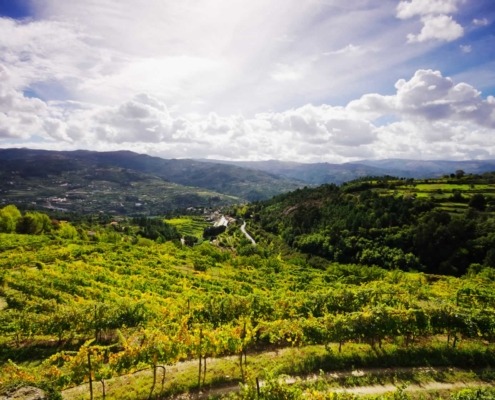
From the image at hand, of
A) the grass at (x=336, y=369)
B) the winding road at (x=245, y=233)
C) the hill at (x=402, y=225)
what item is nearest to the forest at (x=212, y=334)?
the grass at (x=336, y=369)

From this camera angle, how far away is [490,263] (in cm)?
8669

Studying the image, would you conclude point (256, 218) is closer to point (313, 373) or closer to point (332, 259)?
point (332, 259)

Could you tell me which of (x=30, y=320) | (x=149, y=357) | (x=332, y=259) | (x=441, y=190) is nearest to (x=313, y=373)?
(x=149, y=357)

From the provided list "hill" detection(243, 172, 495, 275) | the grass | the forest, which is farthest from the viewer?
"hill" detection(243, 172, 495, 275)

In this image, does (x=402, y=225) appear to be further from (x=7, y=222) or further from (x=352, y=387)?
(x=7, y=222)

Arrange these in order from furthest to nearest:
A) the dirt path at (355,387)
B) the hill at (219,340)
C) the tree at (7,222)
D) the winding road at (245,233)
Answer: the winding road at (245,233)
the tree at (7,222)
the hill at (219,340)
the dirt path at (355,387)

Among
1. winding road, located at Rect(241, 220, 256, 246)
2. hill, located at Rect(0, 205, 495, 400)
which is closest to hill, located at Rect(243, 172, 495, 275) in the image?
winding road, located at Rect(241, 220, 256, 246)

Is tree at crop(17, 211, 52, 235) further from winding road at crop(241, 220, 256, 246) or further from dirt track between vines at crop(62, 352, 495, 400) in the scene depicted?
dirt track between vines at crop(62, 352, 495, 400)

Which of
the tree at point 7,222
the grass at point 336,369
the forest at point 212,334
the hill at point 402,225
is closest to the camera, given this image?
the forest at point 212,334

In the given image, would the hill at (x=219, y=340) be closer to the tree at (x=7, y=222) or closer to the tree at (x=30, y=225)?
the tree at (x=7, y=222)

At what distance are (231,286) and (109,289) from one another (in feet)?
60.1

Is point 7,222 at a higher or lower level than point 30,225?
higher

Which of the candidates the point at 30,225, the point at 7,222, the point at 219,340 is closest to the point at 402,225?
the point at 219,340

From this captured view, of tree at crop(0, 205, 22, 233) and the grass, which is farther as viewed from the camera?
tree at crop(0, 205, 22, 233)
